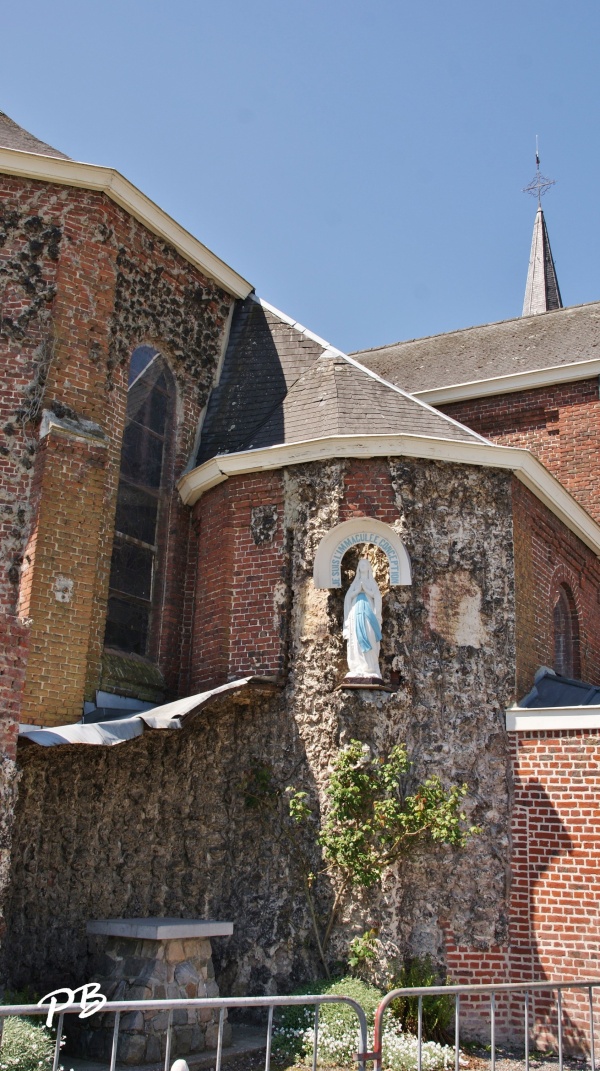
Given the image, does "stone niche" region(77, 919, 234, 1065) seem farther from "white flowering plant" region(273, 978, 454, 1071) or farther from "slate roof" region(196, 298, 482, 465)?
"slate roof" region(196, 298, 482, 465)

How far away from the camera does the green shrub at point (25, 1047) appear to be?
7.56 metres

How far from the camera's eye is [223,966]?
35.3ft

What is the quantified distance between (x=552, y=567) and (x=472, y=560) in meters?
2.50

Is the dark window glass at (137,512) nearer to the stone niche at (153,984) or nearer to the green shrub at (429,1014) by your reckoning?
the stone niche at (153,984)

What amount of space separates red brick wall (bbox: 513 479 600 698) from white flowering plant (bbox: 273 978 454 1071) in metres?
3.87

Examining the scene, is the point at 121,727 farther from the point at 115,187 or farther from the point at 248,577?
the point at 115,187

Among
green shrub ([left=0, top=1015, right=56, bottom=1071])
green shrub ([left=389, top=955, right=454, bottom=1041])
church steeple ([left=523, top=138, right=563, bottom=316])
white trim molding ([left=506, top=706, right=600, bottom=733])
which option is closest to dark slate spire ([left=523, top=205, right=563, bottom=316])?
church steeple ([left=523, top=138, right=563, bottom=316])

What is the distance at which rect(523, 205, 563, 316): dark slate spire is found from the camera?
95.8 feet

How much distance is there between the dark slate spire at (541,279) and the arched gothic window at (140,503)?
17.9 m

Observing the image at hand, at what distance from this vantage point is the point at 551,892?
10367 millimetres

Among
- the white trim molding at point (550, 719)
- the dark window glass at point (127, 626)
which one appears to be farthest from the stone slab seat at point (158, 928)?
the white trim molding at point (550, 719)

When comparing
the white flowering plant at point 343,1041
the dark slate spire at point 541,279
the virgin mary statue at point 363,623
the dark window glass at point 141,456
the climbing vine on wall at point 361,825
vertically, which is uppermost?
the dark slate spire at point 541,279

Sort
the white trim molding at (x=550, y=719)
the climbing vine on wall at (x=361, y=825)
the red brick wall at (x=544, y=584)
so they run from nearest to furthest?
the climbing vine on wall at (x=361, y=825) < the white trim molding at (x=550, y=719) < the red brick wall at (x=544, y=584)

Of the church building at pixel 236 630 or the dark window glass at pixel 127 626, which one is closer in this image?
the church building at pixel 236 630
